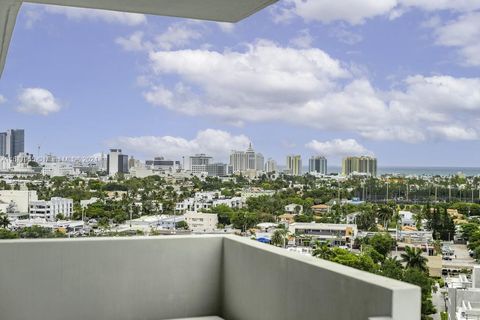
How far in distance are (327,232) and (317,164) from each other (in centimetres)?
308

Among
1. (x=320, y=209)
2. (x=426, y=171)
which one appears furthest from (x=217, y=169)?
(x=426, y=171)

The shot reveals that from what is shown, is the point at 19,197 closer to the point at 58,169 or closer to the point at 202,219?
the point at 58,169

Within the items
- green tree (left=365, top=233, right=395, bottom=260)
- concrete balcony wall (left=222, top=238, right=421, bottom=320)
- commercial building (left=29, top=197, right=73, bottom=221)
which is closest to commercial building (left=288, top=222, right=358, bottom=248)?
green tree (left=365, top=233, right=395, bottom=260)

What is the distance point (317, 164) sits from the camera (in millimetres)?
17109

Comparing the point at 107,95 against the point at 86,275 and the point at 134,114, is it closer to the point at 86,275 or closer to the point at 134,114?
the point at 134,114

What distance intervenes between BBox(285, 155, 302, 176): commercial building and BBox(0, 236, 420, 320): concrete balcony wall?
11887 mm

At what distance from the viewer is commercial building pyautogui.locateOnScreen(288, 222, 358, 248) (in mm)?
13188

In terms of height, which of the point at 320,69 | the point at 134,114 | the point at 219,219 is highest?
the point at 320,69

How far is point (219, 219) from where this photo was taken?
1127 centimetres

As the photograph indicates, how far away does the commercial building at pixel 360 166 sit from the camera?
1566cm

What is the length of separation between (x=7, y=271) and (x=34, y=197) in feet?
29.1

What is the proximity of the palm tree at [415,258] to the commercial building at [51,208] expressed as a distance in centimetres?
815

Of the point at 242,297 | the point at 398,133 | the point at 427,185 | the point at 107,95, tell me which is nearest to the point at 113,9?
the point at 242,297

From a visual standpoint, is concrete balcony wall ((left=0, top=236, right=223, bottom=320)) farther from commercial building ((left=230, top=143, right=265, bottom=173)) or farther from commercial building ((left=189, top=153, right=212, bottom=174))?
commercial building ((left=230, top=143, right=265, bottom=173))
